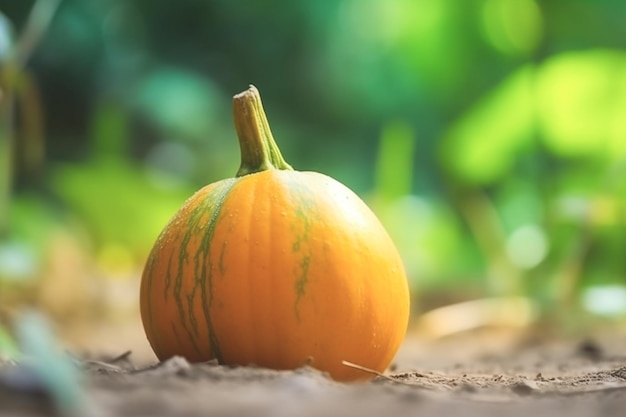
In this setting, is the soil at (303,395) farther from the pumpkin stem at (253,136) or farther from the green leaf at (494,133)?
the green leaf at (494,133)

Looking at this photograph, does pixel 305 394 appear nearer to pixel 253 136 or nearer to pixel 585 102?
pixel 253 136

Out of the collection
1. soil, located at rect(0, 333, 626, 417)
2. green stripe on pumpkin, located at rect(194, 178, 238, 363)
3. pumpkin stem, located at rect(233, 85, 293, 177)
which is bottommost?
soil, located at rect(0, 333, 626, 417)

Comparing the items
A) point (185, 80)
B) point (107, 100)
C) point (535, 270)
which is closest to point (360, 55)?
point (185, 80)

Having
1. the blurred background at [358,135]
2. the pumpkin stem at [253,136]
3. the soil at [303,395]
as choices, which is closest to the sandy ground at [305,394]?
the soil at [303,395]

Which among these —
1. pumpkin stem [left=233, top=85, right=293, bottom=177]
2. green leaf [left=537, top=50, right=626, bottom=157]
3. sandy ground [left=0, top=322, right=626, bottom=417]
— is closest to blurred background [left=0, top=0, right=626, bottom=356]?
green leaf [left=537, top=50, right=626, bottom=157]

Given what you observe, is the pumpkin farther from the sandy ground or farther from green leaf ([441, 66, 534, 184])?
green leaf ([441, 66, 534, 184])

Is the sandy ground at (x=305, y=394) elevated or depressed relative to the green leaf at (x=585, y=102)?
depressed
